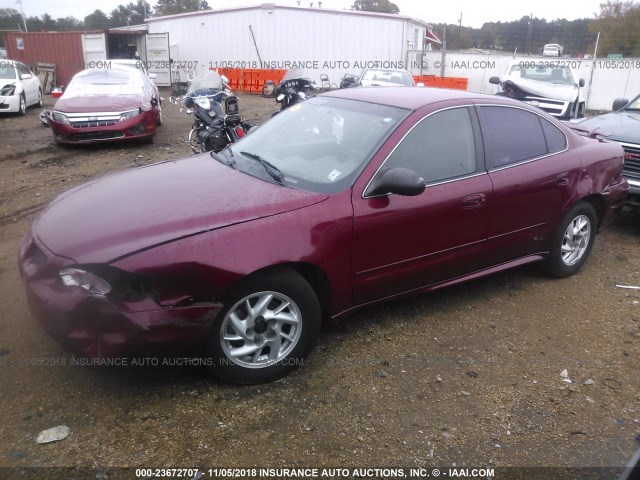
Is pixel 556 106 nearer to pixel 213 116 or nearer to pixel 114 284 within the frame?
pixel 213 116

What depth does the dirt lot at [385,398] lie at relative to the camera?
2641mm

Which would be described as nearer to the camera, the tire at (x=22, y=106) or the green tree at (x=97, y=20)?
the tire at (x=22, y=106)

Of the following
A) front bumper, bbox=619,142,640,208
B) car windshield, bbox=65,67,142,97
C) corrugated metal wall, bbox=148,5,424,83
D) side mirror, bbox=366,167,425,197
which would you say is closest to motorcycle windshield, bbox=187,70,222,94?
car windshield, bbox=65,67,142,97

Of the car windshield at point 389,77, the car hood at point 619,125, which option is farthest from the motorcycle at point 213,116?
the car windshield at point 389,77

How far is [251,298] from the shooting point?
9.68 ft

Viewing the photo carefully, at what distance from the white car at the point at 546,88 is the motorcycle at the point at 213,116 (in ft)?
22.6

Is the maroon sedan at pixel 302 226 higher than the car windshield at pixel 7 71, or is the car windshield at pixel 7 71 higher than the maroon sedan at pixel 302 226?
the car windshield at pixel 7 71

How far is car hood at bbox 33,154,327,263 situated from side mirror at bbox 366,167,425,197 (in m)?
0.34

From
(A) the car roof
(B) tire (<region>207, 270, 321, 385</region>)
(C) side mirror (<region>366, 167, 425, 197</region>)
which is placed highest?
(A) the car roof

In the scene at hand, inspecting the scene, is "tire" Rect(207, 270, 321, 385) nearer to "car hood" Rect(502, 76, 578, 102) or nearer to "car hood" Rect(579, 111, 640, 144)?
"car hood" Rect(579, 111, 640, 144)

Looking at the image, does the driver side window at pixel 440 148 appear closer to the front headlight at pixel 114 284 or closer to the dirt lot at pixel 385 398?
the dirt lot at pixel 385 398

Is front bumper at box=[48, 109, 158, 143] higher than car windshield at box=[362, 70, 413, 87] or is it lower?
lower

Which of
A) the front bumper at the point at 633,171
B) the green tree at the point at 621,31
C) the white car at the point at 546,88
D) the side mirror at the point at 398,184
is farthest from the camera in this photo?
the green tree at the point at 621,31

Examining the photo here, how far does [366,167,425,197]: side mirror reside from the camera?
10.6 feet
